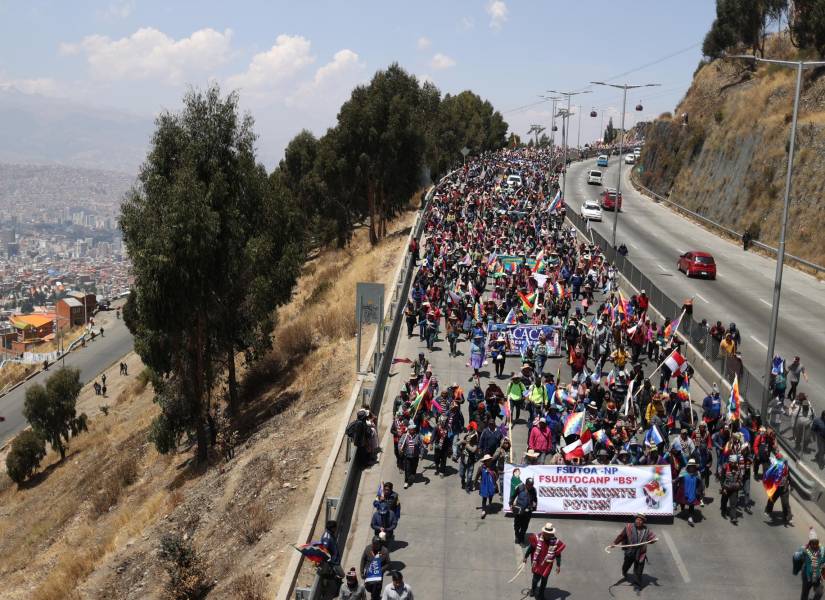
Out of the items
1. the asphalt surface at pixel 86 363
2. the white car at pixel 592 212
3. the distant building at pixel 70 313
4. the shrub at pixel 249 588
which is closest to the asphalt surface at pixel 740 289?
the white car at pixel 592 212

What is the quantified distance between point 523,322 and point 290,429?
329 inches

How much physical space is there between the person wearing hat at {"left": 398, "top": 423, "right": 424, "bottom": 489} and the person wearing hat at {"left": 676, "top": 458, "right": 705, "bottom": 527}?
4.75 m

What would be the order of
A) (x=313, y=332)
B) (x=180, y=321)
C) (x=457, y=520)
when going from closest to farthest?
(x=457, y=520), (x=180, y=321), (x=313, y=332)

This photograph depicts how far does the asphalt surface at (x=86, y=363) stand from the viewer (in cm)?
6861

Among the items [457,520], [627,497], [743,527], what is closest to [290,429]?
[457,520]

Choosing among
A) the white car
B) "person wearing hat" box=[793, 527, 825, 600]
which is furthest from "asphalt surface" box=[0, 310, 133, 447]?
"person wearing hat" box=[793, 527, 825, 600]

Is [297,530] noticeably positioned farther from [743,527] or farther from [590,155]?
[590,155]

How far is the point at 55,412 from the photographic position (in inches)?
1922

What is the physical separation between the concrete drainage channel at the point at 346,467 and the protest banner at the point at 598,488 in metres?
2.96

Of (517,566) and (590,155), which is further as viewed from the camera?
(590,155)

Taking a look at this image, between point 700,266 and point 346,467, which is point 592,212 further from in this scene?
point 346,467

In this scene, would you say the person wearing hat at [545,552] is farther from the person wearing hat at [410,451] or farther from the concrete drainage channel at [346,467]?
the person wearing hat at [410,451]

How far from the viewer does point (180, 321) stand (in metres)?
25.3

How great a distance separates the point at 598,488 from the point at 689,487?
156 cm
